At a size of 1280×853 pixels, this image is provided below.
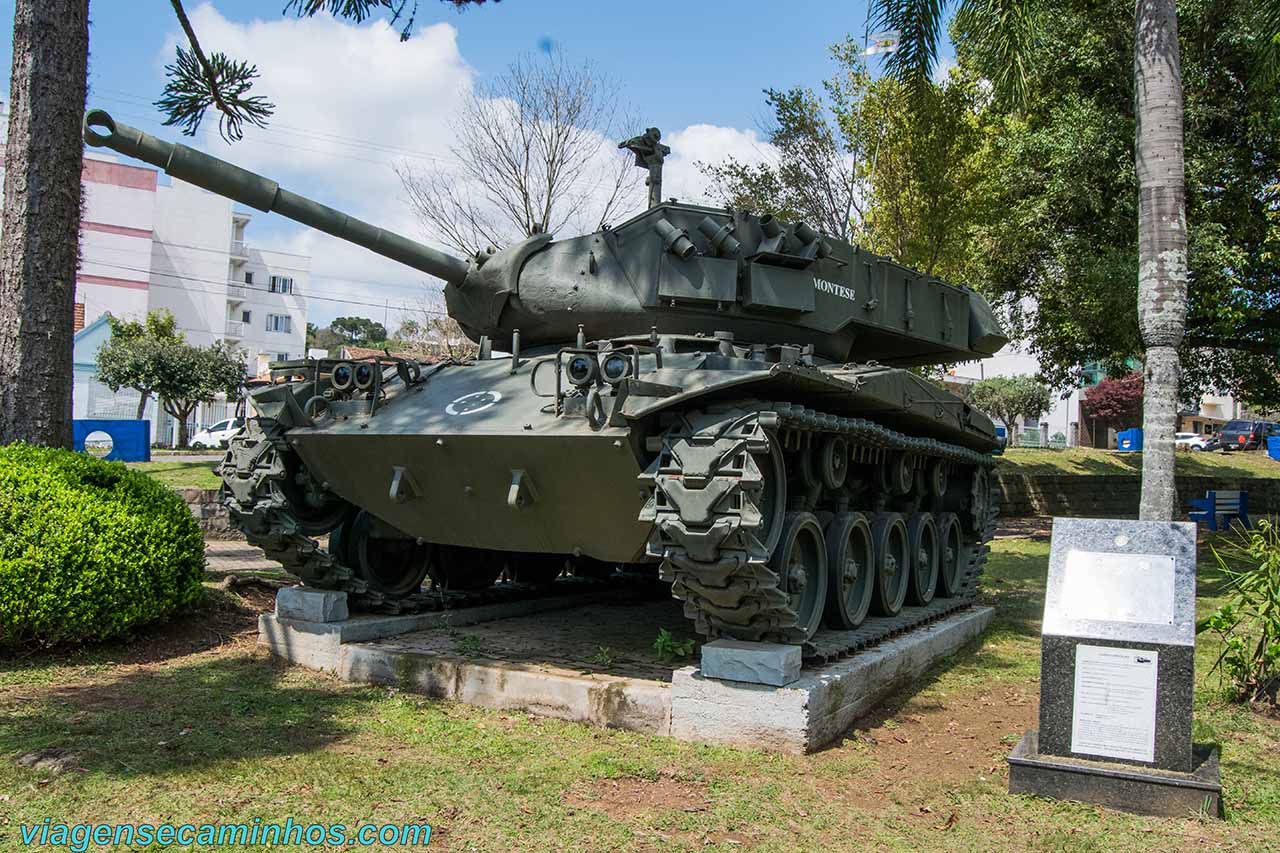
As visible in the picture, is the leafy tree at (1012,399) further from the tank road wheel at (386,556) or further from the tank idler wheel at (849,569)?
the tank road wheel at (386,556)

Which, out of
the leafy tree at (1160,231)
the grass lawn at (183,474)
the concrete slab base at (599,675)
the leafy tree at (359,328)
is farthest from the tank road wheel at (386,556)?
the leafy tree at (359,328)

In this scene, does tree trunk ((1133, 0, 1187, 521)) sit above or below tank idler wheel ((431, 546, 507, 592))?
above

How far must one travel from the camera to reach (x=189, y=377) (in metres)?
32.2

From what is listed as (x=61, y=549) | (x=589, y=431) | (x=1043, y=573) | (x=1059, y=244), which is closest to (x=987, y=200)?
(x=1059, y=244)

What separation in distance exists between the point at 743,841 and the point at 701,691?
1589mm

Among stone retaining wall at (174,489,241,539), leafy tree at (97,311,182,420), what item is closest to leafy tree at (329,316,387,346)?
leafy tree at (97,311,182,420)

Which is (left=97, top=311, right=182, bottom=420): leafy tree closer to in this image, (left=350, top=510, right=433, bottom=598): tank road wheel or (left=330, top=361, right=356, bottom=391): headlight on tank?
(left=350, top=510, right=433, bottom=598): tank road wheel

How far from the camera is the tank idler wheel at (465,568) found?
9594 mm

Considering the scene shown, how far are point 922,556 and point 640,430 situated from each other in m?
4.73

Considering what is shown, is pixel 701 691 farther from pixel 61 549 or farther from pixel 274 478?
pixel 61 549

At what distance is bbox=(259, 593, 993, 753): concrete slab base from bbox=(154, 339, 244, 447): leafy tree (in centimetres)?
2439

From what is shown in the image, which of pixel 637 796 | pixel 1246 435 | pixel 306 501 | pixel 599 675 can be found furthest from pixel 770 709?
pixel 1246 435

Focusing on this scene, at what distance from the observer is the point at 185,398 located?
108ft

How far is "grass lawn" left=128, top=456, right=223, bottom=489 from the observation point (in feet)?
55.7
